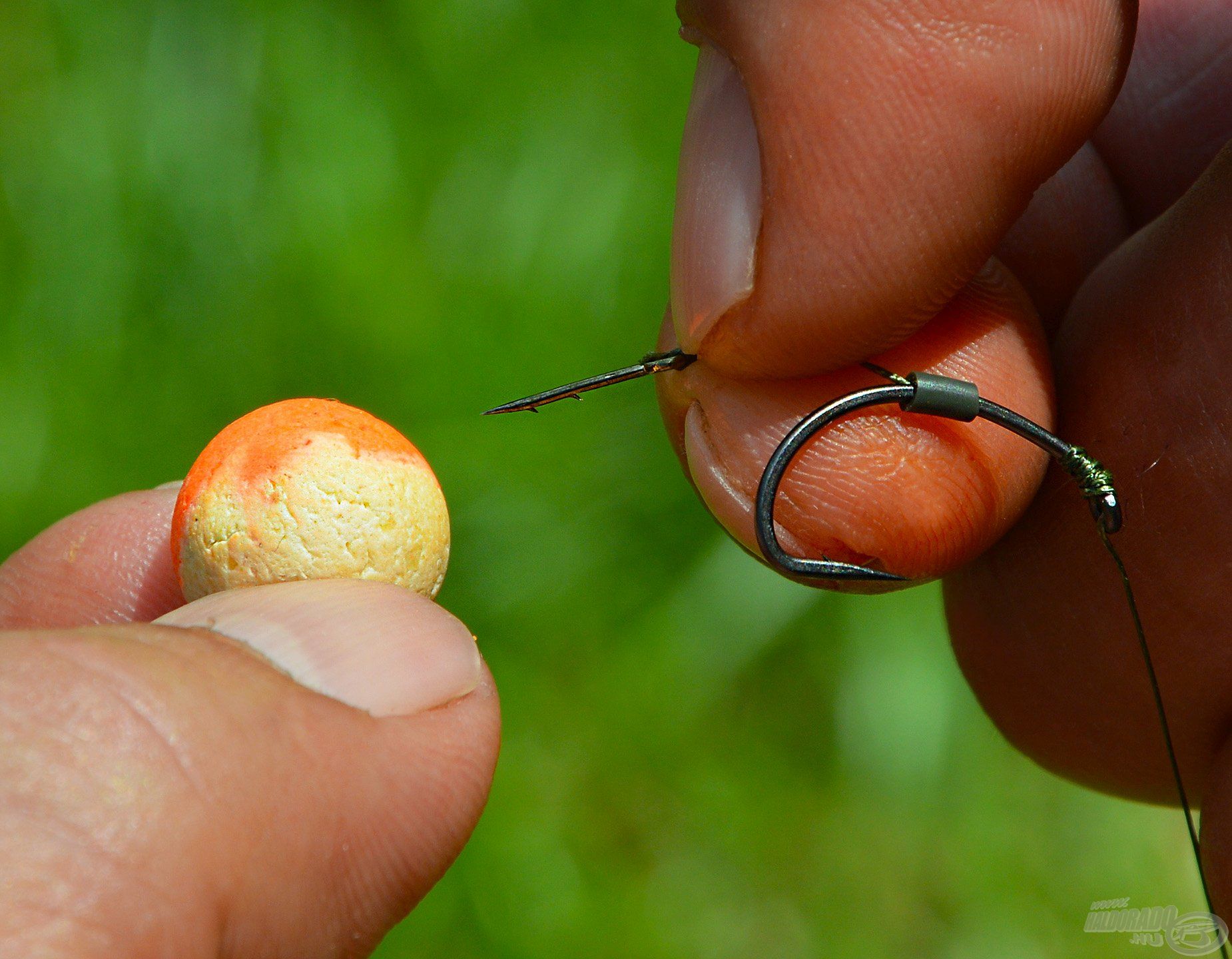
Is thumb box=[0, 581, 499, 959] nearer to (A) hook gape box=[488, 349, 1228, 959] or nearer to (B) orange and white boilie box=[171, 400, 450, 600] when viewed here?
(B) orange and white boilie box=[171, 400, 450, 600]

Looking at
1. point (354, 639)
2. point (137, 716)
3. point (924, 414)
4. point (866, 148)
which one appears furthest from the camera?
point (924, 414)

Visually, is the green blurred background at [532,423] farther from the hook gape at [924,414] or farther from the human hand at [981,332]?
the hook gape at [924,414]

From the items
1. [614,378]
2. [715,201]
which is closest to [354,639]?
[614,378]

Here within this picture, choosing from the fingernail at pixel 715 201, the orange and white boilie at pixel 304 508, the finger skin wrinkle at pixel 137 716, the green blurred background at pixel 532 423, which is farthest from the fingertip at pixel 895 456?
the green blurred background at pixel 532 423

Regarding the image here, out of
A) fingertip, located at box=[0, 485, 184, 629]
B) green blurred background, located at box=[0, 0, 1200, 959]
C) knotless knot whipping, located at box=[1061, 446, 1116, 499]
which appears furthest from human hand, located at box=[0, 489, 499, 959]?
green blurred background, located at box=[0, 0, 1200, 959]

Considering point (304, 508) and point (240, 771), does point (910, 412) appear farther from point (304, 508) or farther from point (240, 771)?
point (240, 771)

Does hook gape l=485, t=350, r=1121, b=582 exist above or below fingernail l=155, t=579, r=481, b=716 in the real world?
above
